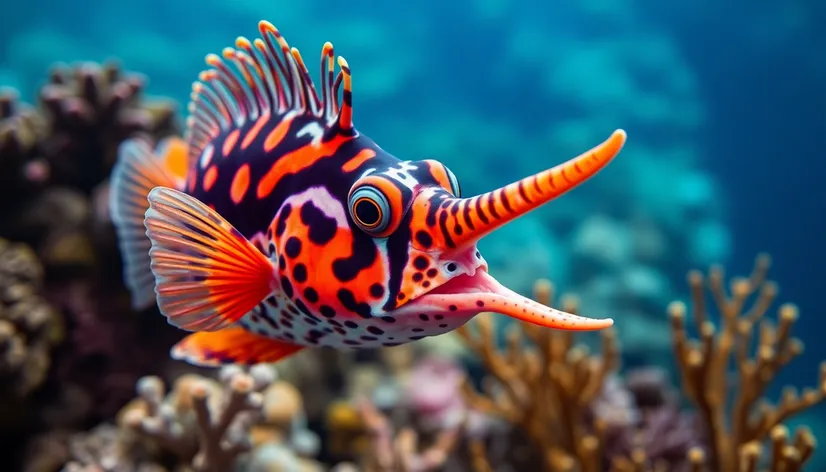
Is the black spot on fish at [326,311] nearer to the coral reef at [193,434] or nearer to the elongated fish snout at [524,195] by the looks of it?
the elongated fish snout at [524,195]

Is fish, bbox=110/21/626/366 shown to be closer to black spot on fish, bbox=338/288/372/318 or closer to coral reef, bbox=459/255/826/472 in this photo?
black spot on fish, bbox=338/288/372/318

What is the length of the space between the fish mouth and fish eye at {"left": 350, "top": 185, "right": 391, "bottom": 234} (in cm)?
17

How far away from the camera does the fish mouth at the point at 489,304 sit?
1.04 m

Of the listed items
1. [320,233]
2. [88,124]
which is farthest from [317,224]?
[88,124]

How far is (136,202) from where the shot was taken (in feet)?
6.19

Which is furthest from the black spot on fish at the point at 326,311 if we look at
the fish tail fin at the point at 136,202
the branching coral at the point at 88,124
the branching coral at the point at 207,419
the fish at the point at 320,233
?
the branching coral at the point at 88,124

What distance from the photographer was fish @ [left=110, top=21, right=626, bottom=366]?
113cm

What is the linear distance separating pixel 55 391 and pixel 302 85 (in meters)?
2.77

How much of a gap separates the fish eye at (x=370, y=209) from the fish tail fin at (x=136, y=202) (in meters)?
0.89

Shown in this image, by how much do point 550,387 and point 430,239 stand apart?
86.8 inches

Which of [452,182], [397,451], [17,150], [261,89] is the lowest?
[397,451]

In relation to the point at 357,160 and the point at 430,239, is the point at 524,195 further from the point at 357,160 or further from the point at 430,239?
the point at 357,160

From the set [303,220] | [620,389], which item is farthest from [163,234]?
[620,389]

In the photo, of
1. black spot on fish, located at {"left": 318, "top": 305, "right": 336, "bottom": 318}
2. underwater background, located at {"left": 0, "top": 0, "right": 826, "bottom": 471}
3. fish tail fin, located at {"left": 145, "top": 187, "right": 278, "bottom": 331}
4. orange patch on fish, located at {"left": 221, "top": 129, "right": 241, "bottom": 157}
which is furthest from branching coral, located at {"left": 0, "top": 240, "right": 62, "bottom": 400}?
black spot on fish, located at {"left": 318, "top": 305, "right": 336, "bottom": 318}
